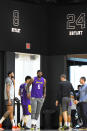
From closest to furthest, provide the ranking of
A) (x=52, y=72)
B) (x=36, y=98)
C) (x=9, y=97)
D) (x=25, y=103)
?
(x=9, y=97) → (x=36, y=98) → (x=25, y=103) → (x=52, y=72)

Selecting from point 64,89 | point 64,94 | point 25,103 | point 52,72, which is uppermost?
point 52,72

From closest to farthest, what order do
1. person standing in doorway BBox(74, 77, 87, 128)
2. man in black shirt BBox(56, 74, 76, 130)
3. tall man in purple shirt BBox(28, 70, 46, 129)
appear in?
tall man in purple shirt BBox(28, 70, 46, 129) < person standing in doorway BBox(74, 77, 87, 128) < man in black shirt BBox(56, 74, 76, 130)

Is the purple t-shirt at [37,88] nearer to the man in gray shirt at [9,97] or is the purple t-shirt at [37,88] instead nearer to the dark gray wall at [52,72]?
the man in gray shirt at [9,97]

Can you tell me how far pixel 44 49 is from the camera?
18547 mm

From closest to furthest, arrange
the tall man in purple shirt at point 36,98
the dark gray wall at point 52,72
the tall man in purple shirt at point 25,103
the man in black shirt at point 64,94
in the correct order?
the tall man in purple shirt at point 36,98
the man in black shirt at point 64,94
the tall man in purple shirt at point 25,103
the dark gray wall at point 52,72

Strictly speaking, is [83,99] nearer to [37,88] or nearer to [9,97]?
[37,88]

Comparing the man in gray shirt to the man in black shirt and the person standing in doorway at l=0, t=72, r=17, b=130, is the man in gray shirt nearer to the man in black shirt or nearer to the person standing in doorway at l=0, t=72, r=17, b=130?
the person standing in doorway at l=0, t=72, r=17, b=130

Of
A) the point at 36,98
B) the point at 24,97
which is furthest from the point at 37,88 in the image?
the point at 24,97

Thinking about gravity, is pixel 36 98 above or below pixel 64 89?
below

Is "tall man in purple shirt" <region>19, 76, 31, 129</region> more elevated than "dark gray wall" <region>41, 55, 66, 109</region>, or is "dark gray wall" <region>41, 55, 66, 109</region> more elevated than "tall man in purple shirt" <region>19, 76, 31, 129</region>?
"dark gray wall" <region>41, 55, 66, 109</region>

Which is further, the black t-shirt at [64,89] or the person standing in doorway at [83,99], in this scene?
the black t-shirt at [64,89]

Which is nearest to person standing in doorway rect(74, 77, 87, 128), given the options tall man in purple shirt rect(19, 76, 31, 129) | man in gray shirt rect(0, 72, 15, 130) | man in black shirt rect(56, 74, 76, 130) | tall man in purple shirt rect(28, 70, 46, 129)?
man in black shirt rect(56, 74, 76, 130)

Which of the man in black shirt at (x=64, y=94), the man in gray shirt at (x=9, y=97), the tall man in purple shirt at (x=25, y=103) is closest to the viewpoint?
the man in gray shirt at (x=9, y=97)

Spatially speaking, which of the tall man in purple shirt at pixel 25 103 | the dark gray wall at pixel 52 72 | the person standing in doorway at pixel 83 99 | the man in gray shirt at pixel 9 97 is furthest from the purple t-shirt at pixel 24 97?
the dark gray wall at pixel 52 72
